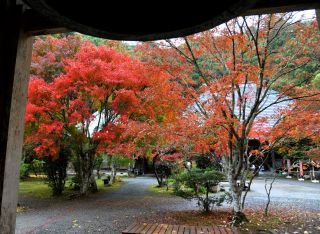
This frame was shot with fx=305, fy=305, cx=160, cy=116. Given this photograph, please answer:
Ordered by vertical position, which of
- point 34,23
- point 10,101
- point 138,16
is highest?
point 34,23

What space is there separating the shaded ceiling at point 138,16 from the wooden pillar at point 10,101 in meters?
1.46

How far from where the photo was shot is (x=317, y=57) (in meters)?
8.52

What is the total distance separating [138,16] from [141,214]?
9498 mm

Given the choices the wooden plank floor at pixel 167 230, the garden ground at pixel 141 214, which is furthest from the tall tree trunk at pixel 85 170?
the wooden plank floor at pixel 167 230

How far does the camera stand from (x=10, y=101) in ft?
8.96

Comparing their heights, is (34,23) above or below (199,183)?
above

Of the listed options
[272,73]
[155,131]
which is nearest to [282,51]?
[272,73]

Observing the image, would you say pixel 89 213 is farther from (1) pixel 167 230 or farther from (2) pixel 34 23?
(2) pixel 34 23

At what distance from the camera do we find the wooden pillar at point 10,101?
2721 millimetres

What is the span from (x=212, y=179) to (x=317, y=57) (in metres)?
5.02

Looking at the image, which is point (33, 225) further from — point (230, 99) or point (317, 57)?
point (317, 57)

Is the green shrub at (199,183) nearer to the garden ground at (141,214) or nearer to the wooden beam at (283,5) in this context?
the garden ground at (141,214)

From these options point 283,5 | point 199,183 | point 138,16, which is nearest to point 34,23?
point 138,16

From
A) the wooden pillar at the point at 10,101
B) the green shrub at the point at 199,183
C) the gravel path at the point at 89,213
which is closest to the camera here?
the wooden pillar at the point at 10,101
